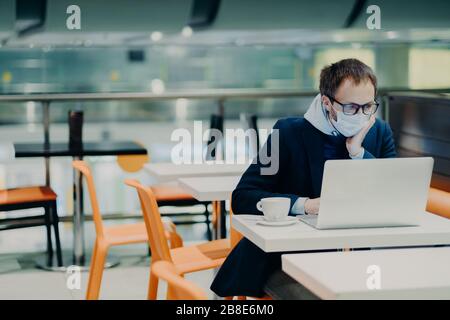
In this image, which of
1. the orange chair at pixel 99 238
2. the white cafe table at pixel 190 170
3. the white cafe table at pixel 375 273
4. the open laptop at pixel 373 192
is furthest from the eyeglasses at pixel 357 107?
the white cafe table at pixel 190 170

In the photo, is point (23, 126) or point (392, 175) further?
point (23, 126)

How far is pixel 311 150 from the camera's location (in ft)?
8.89

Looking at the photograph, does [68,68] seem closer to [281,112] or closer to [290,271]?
[281,112]

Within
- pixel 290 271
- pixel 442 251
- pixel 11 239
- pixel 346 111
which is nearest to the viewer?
pixel 290 271

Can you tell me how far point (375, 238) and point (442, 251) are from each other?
0.19 m

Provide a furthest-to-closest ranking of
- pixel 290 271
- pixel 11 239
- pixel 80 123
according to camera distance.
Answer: pixel 11 239
pixel 80 123
pixel 290 271

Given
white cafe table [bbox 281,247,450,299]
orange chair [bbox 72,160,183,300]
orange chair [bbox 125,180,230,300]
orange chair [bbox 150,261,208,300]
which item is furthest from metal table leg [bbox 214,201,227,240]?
orange chair [bbox 150,261,208,300]

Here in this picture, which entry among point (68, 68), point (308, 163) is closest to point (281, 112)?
point (68, 68)

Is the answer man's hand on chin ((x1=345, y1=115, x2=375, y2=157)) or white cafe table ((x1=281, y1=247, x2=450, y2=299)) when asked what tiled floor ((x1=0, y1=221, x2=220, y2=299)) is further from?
white cafe table ((x1=281, y1=247, x2=450, y2=299))

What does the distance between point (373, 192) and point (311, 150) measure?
50cm

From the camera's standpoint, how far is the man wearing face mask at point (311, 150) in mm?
2500

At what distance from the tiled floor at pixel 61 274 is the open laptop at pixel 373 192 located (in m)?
1.98

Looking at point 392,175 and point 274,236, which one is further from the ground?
point 392,175

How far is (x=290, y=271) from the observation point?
1994mm
